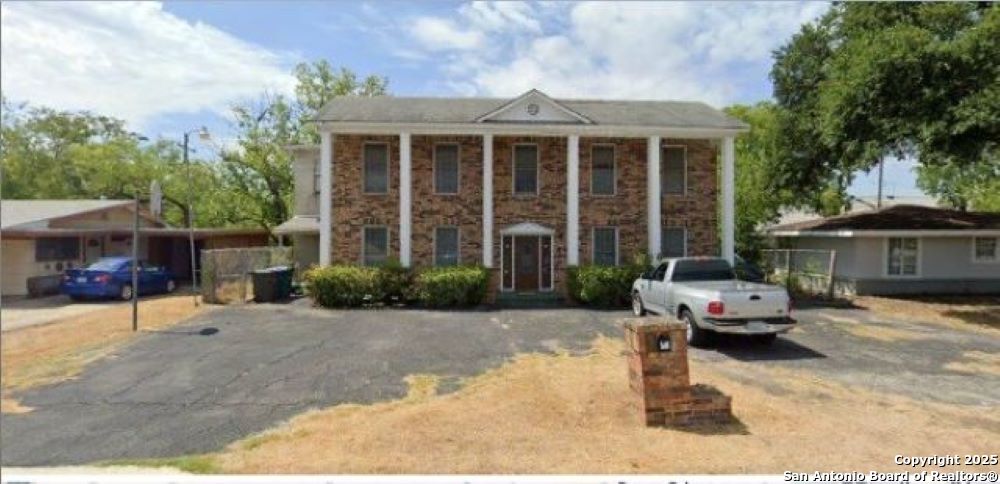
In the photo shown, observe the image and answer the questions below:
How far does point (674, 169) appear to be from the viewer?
64.1 feet

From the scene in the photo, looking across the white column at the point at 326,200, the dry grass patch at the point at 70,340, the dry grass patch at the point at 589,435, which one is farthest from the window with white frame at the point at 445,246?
the dry grass patch at the point at 589,435

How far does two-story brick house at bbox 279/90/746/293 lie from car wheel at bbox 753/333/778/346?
7.07m

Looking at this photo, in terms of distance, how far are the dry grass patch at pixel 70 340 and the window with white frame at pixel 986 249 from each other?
26316mm

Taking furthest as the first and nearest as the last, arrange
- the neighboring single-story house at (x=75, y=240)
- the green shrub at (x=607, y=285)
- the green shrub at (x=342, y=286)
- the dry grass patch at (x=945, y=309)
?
the neighboring single-story house at (x=75, y=240) → the green shrub at (x=607, y=285) → the green shrub at (x=342, y=286) → the dry grass patch at (x=945, y=309)

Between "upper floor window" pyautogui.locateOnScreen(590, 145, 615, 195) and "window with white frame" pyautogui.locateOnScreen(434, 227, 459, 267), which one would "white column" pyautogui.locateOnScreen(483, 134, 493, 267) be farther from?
"upper floor window" pyautogui.locateOnScreen(590, 145, 615, 195)

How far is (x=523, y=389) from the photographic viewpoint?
7.45 m

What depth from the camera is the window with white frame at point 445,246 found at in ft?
60.9

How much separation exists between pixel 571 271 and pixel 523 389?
9796mm

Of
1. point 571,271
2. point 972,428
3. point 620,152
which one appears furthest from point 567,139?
point 972,428

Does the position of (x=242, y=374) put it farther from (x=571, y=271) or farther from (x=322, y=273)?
(x=571, y=271)

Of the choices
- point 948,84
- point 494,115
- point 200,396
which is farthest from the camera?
point 494,115

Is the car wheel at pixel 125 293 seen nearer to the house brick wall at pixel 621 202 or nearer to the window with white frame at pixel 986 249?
the house brick wall at pixel 621 202

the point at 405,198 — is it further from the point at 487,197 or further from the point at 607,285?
the point at 607,285

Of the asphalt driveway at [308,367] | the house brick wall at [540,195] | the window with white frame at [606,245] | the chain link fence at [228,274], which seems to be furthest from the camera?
the window with white frame at [606,245]
